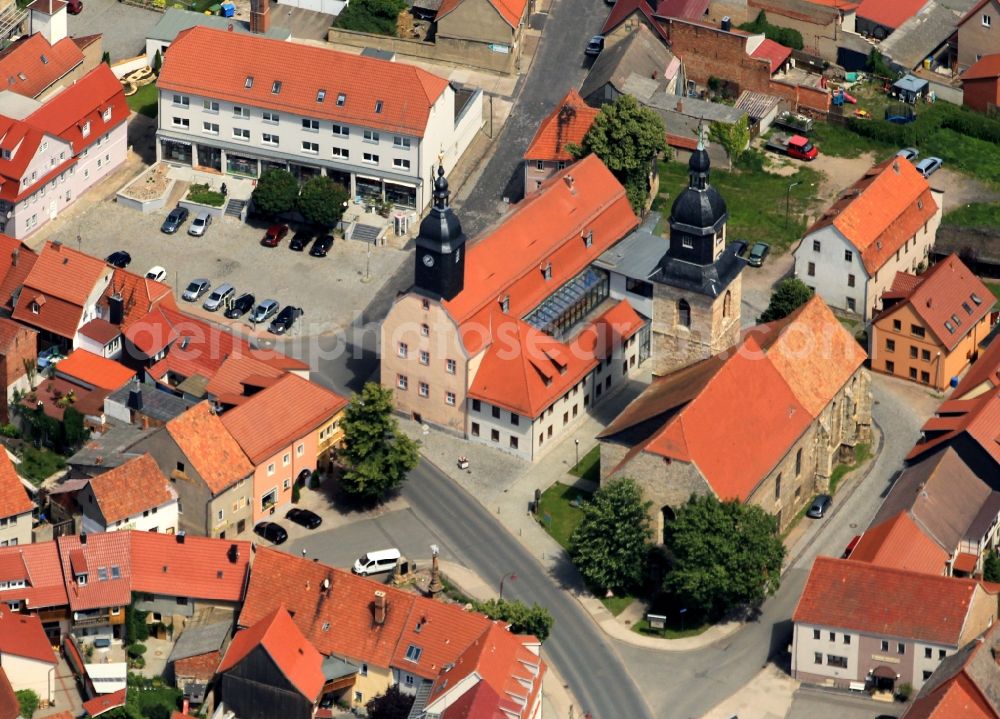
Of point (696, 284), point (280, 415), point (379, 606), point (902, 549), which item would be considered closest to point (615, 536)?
point (379, 606)

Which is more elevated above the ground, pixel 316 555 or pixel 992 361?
pixel 992 361

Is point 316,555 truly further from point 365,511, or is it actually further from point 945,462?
point 945,462

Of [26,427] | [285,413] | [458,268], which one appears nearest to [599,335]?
[458,268]

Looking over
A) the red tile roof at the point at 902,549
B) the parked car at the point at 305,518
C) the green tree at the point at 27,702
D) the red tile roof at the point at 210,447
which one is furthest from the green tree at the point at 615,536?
the green tree at the point at 27,702

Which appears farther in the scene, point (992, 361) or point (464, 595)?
point (992, 361)

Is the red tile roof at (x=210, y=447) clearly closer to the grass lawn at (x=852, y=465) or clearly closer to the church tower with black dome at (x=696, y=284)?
the church tower with black dome at (x=696, y=284)

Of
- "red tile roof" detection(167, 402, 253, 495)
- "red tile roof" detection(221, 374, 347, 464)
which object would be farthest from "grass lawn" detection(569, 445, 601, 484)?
"red tile roof" detection(167, 402, 253, 495)

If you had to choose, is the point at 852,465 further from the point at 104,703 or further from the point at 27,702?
the point at 27,702
